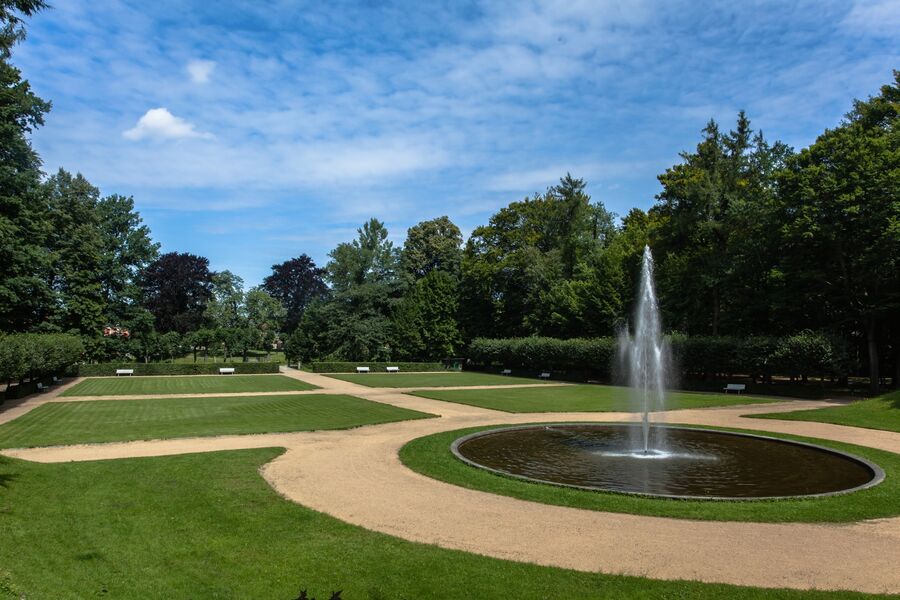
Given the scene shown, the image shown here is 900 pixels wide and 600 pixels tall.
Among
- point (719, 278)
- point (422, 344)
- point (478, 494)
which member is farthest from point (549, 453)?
point (422, 344)

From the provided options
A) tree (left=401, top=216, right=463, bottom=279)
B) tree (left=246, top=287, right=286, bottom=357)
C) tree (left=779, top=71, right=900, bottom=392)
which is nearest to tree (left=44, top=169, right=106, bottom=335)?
tree (left=246, top=287, right=286, bottom=357)

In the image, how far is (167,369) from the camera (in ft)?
178

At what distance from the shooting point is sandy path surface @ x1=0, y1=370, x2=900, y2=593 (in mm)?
7906

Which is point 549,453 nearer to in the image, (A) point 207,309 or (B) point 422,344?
(B) point 422,344

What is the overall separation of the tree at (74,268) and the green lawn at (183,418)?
29472 millimetres

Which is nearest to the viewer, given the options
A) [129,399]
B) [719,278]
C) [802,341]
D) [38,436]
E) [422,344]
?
[38,436]

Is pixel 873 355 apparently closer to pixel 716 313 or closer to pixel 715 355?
pixel 715 355

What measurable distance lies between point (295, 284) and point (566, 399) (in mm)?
78759

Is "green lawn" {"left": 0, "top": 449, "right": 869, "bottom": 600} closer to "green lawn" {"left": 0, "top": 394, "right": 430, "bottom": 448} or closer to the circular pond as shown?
the circular pond

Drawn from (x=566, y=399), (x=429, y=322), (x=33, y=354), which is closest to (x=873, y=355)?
(x=566, y=399)

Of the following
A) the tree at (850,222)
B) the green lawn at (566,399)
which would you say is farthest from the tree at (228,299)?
the tree at (850,222)

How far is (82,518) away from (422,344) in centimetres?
5976

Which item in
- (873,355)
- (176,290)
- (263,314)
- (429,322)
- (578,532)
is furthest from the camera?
(263,314)

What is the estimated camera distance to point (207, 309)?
83.4m
